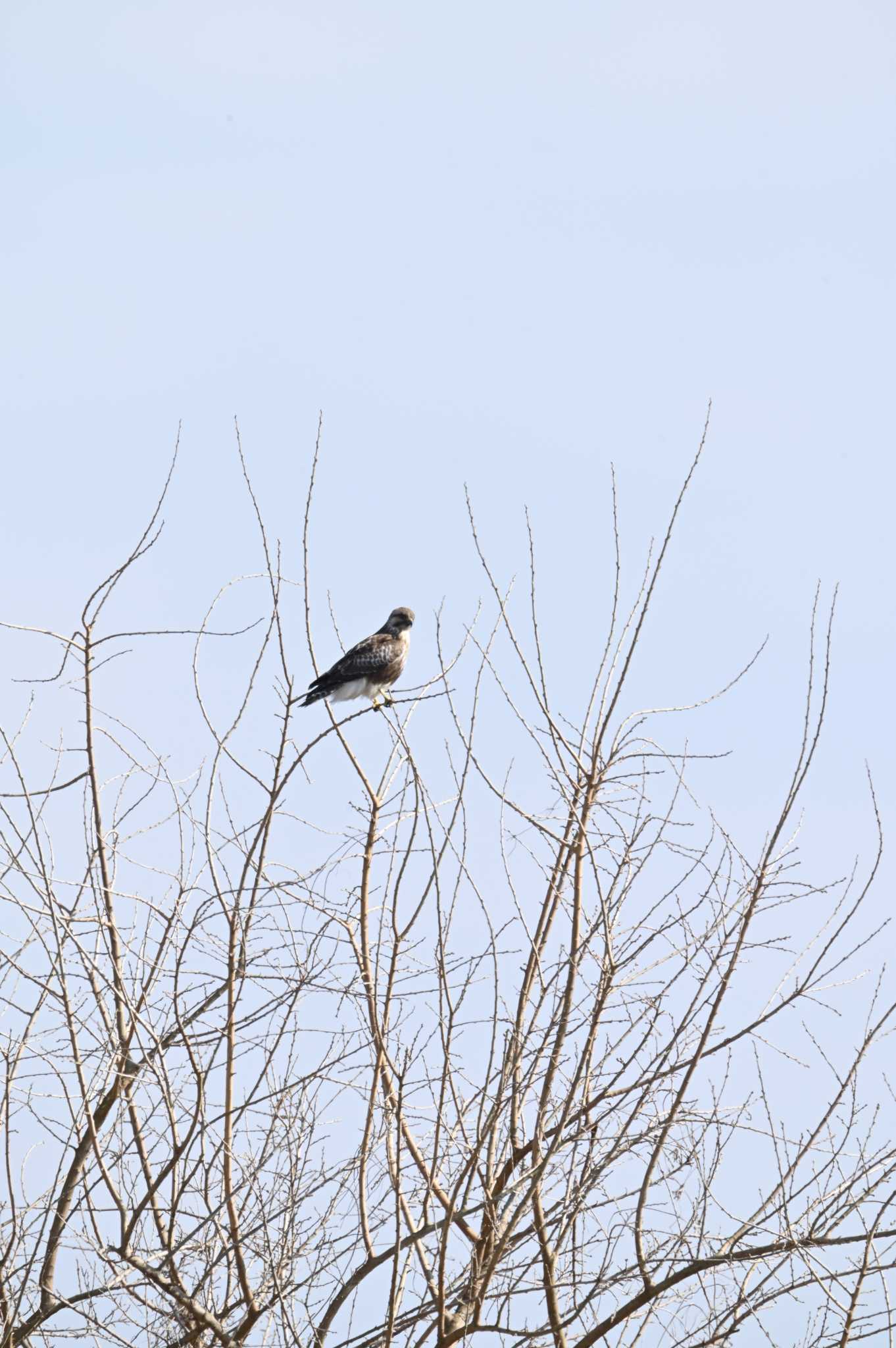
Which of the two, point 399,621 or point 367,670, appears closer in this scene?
point 367,670

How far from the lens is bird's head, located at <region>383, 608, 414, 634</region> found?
511 inches

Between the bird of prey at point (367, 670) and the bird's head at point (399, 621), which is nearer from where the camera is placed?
the bird of prey at point (367, 670)

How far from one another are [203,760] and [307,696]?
6250 mm

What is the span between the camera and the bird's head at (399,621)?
13.0 metres

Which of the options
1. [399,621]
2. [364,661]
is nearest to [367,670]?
[364,661]

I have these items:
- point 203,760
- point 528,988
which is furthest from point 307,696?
point 528,988

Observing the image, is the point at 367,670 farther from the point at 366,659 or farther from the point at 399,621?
the point at 399,621

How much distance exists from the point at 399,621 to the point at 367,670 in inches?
42.7

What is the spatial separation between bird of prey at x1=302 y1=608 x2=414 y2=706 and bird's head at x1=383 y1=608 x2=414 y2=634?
0.44 ft

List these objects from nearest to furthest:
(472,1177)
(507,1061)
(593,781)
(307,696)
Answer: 1. (472,1177)
2. (507,1061)
3. (593,781)
4. (307,696)

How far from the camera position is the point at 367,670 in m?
12.0

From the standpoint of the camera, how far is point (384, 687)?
40.3ft

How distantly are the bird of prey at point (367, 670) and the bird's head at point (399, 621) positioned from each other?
0.13 m

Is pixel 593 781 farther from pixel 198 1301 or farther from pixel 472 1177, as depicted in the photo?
pixel 198 1301
